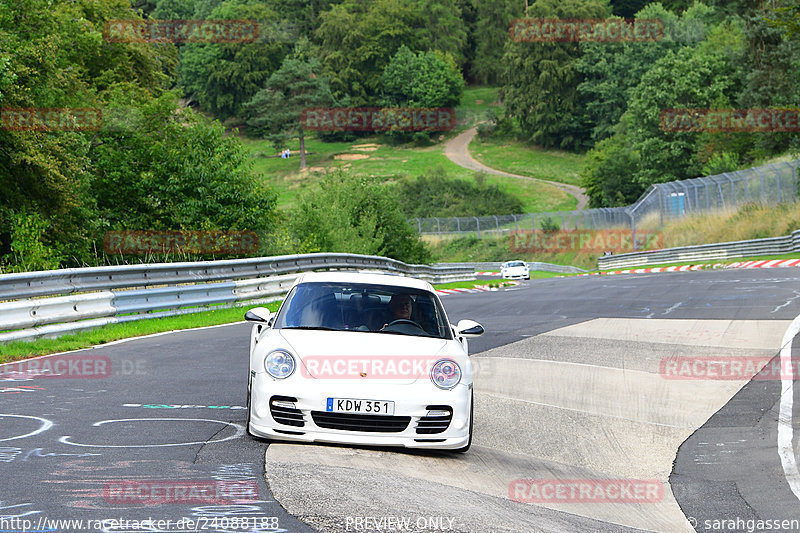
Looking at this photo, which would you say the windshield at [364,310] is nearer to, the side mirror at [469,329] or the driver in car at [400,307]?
the driver in car at [400,307]

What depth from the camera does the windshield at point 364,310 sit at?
26.8ft

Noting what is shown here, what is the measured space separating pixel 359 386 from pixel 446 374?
0.77 meters

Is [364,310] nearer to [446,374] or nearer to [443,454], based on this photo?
[446,374]

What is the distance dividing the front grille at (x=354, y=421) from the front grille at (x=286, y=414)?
0.11 m

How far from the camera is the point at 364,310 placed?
27.6ft

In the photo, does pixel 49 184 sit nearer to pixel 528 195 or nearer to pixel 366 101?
pixel 528 195

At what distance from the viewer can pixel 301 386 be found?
714 cm

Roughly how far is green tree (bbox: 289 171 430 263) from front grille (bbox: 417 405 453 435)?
27506mm

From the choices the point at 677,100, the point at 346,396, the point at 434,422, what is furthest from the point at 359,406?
the point at 677,100

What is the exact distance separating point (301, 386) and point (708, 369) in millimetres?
7371

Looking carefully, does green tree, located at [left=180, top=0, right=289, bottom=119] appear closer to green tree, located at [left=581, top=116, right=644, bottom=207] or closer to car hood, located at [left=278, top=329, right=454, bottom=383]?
green tree, located at [left=581, top=116, right=644, bottom=207]

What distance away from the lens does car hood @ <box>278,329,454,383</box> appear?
7.27m

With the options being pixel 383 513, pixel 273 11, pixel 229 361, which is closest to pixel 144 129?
pixel 229 361

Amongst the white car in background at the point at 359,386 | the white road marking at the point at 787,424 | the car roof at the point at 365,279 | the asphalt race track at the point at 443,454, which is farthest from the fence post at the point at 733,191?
the white car in background at the point at 359,386
